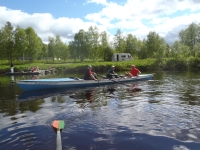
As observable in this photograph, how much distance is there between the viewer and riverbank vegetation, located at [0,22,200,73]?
156 feet

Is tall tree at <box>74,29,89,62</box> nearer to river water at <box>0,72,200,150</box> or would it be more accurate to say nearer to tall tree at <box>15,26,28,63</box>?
tall tree at <box>15,26,28,63</box>

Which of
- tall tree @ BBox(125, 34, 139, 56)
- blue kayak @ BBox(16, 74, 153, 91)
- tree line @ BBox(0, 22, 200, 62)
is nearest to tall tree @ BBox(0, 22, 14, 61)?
tree line @ BBox(0, 22, 200, 62)

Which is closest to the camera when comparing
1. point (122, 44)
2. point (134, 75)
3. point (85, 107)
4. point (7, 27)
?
point (85, 107)

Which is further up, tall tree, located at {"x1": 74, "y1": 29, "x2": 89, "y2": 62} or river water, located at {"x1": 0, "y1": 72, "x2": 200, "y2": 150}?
tall tree, located at {"x1": 74, "y1": 29, "x2": 89, "y2": 62}

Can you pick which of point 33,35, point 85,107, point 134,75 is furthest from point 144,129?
point 33,35

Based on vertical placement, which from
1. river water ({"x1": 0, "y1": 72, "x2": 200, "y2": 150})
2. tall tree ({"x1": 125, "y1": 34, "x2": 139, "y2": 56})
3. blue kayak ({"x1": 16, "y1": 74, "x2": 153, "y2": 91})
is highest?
tall tree ({"x1": 125, "y1": 34, "x2": 139, "y2": 56})

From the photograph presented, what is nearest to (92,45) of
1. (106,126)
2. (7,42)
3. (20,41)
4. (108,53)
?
(108,53)

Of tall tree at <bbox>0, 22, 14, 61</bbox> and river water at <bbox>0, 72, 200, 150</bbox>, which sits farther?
tall tree at <bbox>0, 22, 14, 61</bbox>

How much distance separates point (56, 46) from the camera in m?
71.1

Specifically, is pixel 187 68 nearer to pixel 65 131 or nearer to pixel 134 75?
pixel 134 75

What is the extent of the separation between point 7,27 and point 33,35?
724 centimetres

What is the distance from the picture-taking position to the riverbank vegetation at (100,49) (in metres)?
47.4

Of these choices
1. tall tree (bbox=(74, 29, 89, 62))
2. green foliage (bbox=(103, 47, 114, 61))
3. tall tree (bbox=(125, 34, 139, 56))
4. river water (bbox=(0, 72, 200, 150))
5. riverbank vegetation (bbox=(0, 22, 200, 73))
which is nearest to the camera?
river water (bbox=(0, 72, 200, 150))

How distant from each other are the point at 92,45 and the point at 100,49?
307 centimetres
